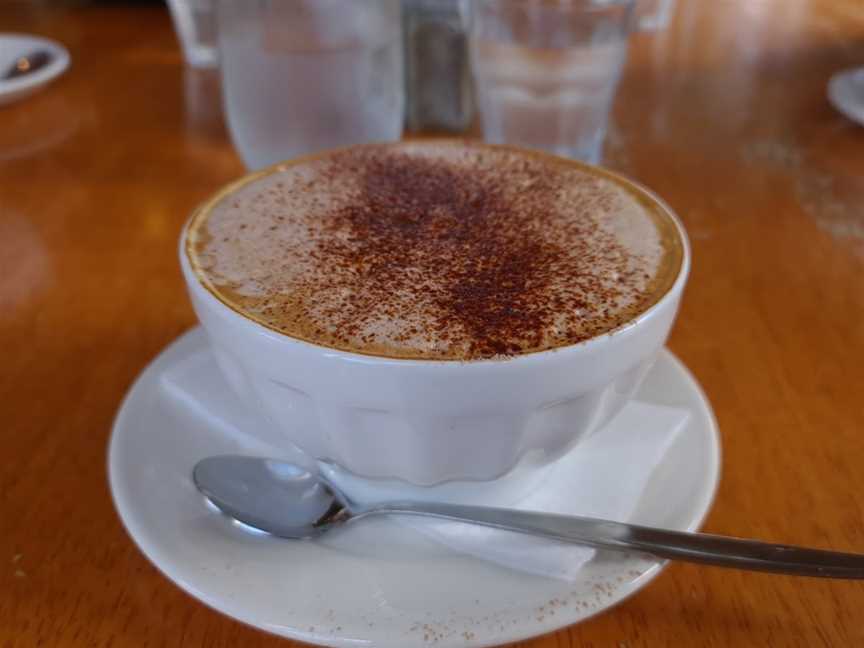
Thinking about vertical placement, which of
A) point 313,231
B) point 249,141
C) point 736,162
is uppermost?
point 313,231

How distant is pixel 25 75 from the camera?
139cm

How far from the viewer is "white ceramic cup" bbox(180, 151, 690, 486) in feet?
1.55

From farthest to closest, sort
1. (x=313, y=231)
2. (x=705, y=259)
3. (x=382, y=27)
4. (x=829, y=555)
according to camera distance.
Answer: (x=382, y=27) → (x=705, y=259) → (x=313, y=231) → (x=829, y=555)

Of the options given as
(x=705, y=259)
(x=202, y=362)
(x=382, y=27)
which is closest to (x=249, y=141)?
(x=382, y=27)

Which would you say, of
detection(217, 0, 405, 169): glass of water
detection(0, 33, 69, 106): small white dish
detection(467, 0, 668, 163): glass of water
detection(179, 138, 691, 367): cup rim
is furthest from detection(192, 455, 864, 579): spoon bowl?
detection(0, 33, 69, 106): small white dish

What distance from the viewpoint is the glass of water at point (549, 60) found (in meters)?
1.13

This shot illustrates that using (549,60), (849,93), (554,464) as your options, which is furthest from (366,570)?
(849,93)

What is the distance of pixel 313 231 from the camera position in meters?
0.62

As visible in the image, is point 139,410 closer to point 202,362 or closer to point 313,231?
point 202,362

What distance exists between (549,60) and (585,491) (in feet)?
2.48

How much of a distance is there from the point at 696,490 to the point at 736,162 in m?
0.79

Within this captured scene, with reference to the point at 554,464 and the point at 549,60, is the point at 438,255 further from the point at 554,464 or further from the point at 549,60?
the point at 549,60

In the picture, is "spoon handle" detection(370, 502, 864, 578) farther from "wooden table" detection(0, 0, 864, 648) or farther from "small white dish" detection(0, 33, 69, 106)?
"small white dish" detection(0, 33, 69, 106)

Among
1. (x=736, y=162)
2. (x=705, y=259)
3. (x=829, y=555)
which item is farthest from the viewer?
(x=736, y=162)
